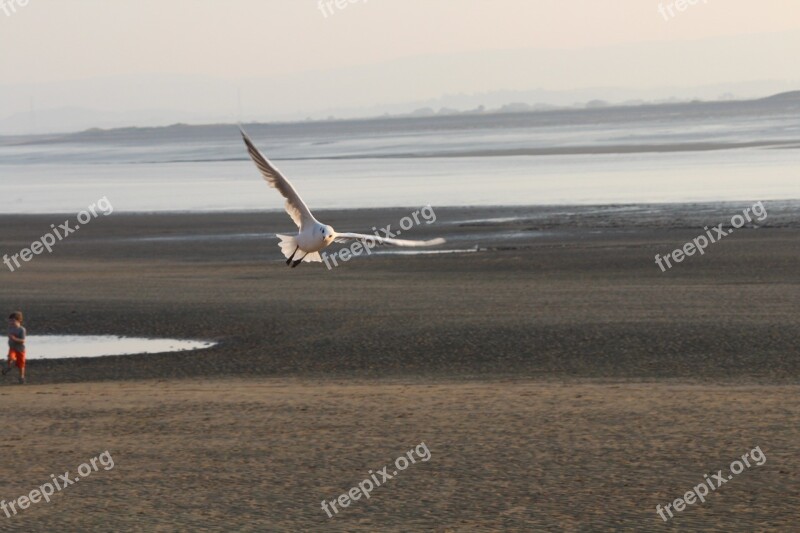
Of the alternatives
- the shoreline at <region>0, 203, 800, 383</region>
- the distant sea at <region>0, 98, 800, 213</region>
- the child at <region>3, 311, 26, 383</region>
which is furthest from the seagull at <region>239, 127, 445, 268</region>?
the distant sea at <region>0, 98, 800, 213</region>

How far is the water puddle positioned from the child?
2595mm

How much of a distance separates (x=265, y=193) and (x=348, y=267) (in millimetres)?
30468

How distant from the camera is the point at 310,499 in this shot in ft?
38.8

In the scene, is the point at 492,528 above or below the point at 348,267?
above

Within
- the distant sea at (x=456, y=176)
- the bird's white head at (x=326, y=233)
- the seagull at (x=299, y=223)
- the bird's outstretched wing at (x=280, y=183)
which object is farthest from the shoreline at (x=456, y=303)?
the distant sea at (x=456, y=176)

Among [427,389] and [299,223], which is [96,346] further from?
[427,389]

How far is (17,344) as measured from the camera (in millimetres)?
18922

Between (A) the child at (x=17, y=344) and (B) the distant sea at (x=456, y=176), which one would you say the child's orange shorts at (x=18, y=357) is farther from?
(B) the distant sea at (x=456, y=176)

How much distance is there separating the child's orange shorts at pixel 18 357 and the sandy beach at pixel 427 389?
348mm

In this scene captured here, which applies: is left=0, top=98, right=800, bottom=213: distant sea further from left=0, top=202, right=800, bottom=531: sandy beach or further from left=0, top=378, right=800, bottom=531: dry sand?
left=0, top=378, right=800, bottom=531: dry sand

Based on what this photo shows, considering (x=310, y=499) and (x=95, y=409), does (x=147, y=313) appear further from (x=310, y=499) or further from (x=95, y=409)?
(x=310, y=499)

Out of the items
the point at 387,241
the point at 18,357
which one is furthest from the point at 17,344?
the point at 387,241

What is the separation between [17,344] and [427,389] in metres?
5.89

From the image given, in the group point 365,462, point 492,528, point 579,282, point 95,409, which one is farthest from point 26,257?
point 492,528
